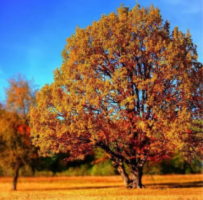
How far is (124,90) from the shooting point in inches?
964

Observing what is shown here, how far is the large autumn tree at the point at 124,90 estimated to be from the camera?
79.0 ft

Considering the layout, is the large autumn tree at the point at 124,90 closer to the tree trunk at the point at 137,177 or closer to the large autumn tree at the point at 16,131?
the tree trunk at the point at 137,177

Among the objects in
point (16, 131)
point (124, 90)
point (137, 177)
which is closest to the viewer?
point (124, 90)

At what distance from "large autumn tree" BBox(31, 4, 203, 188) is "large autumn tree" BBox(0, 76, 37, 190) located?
Answer: 916 centimetres

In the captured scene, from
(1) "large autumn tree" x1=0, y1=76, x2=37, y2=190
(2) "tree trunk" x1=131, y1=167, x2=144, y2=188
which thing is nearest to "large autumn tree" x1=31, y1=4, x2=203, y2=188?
(2) "tree trunk" x1=131, y1=167, x2=144, y2=188

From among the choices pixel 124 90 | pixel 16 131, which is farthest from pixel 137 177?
pixel 16 131

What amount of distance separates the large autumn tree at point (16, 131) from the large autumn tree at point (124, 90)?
9.16 metres

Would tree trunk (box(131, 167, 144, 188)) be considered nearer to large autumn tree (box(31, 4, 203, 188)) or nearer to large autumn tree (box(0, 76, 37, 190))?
large autumn tree (box(31, 4, 203, 188))

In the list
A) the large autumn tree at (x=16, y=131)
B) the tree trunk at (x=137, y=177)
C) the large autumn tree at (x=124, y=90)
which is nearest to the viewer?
the large autumn tree at (x=124, y=90)

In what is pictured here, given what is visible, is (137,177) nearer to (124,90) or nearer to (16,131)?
(124,90)

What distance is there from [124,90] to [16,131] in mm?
17159

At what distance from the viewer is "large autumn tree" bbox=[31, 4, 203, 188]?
24.1 meters

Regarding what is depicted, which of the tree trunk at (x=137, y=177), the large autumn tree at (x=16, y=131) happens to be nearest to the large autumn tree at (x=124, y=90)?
the tree trunk at (x=137, y=177)

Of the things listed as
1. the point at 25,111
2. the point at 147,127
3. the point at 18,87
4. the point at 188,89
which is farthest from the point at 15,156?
the point at 188,89
